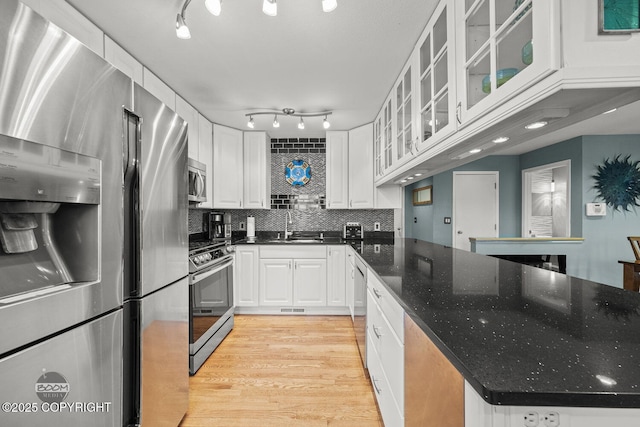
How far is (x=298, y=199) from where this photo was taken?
13.9 ft

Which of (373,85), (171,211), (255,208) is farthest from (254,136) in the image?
(171,211)

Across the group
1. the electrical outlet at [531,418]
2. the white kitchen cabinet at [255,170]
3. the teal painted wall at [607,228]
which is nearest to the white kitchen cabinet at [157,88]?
the white kitchen cabinet at [255,170]

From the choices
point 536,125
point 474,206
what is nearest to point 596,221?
point 474,206

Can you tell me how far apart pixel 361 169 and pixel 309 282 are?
5.16 feet

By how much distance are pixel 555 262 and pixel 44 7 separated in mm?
5075

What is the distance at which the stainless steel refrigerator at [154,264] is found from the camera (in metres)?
1.27

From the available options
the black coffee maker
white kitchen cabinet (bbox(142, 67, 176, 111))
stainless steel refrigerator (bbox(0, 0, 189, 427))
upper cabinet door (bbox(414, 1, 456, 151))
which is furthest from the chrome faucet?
stainless steel refrigerator (bbox(0, 0, 189, 427))

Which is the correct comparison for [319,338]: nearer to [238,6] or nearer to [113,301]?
[113,301]

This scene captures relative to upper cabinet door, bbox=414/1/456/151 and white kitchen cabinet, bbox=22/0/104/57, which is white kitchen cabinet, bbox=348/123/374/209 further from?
white kitchen cabinet, bbox=22/0/104/57

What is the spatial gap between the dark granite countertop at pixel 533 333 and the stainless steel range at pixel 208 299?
165 centimetres

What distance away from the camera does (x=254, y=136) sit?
12.8 feet

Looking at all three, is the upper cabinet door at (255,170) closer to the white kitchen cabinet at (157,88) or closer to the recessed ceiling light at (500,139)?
the white kitchen cabinet at (157,88)

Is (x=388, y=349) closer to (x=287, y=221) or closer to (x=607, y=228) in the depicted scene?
(x=287, y=221)

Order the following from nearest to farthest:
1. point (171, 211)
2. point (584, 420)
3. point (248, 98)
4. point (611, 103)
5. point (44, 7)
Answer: point (584, 420) < point (611, 103) < point (44, 7) < point (171, 211) < point (248, 98)
